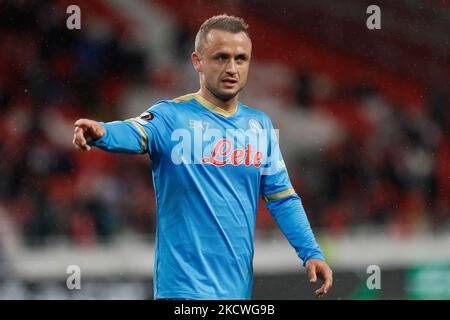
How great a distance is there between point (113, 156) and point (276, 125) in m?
2.37

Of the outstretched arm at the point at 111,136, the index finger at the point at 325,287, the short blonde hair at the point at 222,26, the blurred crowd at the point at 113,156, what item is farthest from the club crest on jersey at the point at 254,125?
the blurred crowd at the point at 113,156

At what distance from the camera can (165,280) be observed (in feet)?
13.4

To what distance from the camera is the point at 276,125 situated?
38.2 feet

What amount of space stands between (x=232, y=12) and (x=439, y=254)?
438 cm

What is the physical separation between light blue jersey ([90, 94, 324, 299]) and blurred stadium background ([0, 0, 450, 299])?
4788 mm

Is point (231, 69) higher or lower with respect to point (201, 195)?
higher

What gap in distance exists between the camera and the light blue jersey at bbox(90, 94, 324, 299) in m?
4.04

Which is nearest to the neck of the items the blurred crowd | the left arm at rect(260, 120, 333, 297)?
the left arm at rect(260, 120, 333, 297)

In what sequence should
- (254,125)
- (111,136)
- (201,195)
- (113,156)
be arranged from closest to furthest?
(111,136) → (201,195) → (254,125) → (113,156)

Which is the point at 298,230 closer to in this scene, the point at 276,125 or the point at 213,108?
the point at 213,108

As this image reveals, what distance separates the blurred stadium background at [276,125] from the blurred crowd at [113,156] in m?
0.02

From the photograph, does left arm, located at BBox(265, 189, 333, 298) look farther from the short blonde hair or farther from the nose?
the short blonde hair

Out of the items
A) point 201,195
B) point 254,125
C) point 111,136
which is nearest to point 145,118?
point 111,136

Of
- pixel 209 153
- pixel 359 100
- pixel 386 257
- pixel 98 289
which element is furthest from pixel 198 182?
pixel 359 100
